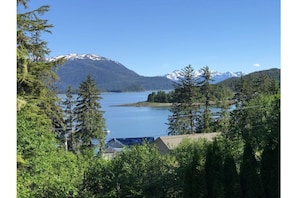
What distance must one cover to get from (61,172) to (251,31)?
2.58 metres

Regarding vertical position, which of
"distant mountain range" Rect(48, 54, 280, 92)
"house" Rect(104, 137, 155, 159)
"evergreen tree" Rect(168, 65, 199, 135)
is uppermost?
"distant mountain range" Rect(48, 54, 280, 92)

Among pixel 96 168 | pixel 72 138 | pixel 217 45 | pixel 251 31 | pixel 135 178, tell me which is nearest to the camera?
pixel 251 31

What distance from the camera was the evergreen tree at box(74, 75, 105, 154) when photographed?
1106 cm

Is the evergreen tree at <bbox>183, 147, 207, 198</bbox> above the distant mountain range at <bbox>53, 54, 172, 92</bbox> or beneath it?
beneath

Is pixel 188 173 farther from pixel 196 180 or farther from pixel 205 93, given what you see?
pixel 205 93

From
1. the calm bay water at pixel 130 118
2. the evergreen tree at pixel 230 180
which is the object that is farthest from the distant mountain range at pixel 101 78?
the evergreen tree at pixel 230 180

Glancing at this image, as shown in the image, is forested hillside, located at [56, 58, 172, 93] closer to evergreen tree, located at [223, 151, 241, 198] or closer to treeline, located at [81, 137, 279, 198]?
treeline, located at [81, 137, 279, 198]

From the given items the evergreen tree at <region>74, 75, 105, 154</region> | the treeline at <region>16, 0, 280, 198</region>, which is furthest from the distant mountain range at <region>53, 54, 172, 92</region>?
the treeline at <region>16, 0, 280, 198</region>

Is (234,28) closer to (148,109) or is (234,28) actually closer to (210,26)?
Answer: (210,26)

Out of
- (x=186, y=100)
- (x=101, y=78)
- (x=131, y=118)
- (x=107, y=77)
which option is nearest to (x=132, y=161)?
(x=131, y=118)

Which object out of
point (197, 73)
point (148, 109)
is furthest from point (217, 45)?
point (197, 73)

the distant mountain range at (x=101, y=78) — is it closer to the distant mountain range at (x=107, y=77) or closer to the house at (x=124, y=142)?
the distant mountain range at (x=107, y=77)

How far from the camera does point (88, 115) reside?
11.2m

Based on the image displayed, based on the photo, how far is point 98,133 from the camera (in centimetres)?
1105
